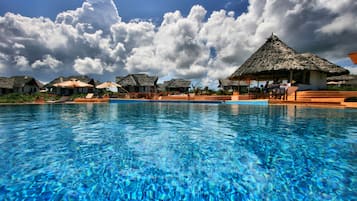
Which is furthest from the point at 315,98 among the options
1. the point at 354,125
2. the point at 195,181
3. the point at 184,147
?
the point at 195,181

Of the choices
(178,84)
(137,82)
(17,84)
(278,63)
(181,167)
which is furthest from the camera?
(178,84)

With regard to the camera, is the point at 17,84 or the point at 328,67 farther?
the point at 17,84

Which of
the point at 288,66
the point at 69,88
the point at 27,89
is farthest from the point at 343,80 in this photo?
the point at 27,89

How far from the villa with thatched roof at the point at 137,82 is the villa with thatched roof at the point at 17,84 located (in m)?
19.9

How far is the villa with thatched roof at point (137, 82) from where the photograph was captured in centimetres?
3531

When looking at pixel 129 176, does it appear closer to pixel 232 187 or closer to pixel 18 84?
pixel 232 187

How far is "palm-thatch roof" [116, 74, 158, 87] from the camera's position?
116 feet

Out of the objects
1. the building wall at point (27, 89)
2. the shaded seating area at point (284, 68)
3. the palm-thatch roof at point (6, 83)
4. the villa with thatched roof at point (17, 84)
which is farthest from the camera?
the building wall at point (27, 89)

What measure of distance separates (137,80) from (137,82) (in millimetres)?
717

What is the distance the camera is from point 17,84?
1410 inches

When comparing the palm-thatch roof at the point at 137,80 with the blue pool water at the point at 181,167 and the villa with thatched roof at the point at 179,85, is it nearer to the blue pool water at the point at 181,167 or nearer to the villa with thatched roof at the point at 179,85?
the villa with thatched roof at the point at 179,85

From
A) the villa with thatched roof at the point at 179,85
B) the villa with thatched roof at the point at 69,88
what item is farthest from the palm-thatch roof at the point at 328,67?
the villa with thatched roof at the point at 69,88

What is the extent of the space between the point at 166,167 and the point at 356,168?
328 centimetres

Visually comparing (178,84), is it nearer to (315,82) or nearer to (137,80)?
(137,80)
